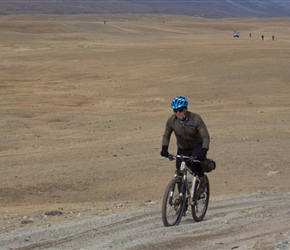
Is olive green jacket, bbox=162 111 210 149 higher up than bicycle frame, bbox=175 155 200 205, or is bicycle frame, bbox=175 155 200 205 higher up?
olive green jacket, bbox=162 111 210 149

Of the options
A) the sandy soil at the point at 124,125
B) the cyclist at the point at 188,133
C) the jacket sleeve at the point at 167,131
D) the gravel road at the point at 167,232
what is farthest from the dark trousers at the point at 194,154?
the sandy soil at the point at 124,125

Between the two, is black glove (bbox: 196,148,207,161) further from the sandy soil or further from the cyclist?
the sandy soil

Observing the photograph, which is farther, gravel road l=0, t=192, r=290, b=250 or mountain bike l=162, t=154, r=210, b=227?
mountain bike l=162, t=154, r=210, b=227

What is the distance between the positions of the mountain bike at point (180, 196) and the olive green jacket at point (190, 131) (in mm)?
227

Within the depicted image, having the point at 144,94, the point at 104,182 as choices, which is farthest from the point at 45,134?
the point at 144,94

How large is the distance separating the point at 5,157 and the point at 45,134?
11.5ft

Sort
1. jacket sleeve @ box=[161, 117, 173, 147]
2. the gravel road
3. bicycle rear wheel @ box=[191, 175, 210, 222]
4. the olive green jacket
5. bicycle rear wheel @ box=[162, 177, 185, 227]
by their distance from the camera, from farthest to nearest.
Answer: bicycle rear wheel @ box=[191, 175, 210, 222] → jacket sleeve @ box=[161, 117, 173, 147] → the olive green jacket → bicycle rear wheel @ box=[162, 177, 185, 227] → the gravel road

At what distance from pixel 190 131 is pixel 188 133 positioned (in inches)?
1.5

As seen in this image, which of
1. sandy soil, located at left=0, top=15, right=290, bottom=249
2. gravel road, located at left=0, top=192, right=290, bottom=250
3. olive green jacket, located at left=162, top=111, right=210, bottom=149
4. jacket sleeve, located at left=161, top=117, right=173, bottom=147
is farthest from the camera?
sandy soil, located at left=0, top=15, right=290, bottom=249

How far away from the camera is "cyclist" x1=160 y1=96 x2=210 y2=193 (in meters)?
8.91

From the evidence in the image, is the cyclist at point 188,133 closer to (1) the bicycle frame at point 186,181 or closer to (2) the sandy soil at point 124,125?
(1) the bicycle frame at point 186,181

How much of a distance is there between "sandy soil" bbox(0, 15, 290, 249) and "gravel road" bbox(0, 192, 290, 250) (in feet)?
3.73

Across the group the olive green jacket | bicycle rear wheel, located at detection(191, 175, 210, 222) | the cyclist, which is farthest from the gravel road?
the olive green jacket

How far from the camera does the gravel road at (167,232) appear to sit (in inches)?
320
